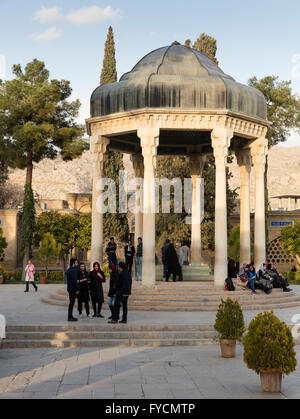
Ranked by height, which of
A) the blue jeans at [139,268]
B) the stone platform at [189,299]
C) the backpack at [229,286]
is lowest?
the stone platform at [189,299]

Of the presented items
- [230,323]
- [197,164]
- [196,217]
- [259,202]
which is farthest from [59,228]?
[230,323]

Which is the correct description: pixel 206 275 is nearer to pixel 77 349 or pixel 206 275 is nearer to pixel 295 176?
pixel 77 349

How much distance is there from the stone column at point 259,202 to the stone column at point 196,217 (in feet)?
10.5

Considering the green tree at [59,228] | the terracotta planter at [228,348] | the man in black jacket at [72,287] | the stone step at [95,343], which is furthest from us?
the green tree at [59,228]

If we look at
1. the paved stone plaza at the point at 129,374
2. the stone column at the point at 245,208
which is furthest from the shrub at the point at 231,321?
the stone column at the point at 245,208

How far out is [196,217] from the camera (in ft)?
71.5

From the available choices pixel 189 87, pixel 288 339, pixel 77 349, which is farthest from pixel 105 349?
pixel 189 87

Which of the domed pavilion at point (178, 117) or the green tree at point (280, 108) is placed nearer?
the domed pavilion at point (178, 117)

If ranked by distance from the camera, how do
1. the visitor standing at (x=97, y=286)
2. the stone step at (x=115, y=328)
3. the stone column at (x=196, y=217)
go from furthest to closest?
the stone column at (x=196, y=217) → the visitor standing at (x=97, y=286) → the stone step at (x=115, y=328)

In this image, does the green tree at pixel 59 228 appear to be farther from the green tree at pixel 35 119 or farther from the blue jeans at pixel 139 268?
the blue jeans at pixel 139 268

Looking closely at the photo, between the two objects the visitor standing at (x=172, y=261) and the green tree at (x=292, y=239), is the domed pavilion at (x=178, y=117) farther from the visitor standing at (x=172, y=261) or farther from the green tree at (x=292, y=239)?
the green tree at (x=292, y=239)

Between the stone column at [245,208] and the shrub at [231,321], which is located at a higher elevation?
the stone column at [245,208]

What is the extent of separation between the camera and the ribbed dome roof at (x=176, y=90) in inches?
674
